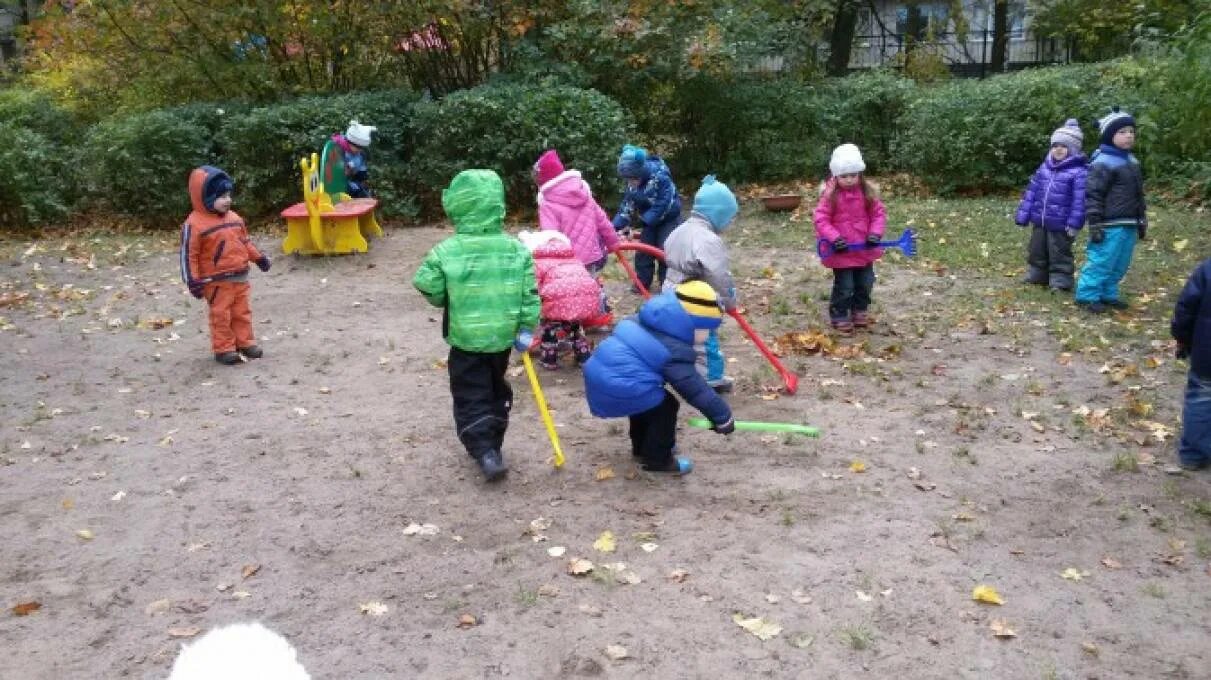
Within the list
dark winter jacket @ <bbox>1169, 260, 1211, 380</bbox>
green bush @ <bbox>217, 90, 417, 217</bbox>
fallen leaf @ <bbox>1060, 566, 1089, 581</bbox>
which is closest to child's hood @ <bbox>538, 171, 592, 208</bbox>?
dark winter jacket @ <bbox>1169, 260, 1211, 380</bbox>

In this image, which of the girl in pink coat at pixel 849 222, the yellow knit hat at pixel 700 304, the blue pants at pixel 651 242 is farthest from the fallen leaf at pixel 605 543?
the blue pants at pixel 651 242

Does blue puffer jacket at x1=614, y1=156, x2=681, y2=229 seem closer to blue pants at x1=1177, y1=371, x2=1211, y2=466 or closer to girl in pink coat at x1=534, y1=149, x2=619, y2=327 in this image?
girl in pink coat at x1=534, y1=149, x2=619, y2=327

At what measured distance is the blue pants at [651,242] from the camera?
384 inches

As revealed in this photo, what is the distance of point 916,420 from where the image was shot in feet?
21.7

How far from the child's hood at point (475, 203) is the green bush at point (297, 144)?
28.4 feet

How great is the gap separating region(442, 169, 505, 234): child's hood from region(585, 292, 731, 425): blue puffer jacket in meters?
0.96

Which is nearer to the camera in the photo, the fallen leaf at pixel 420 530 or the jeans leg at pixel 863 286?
the fallen leaf at pixel 420 530

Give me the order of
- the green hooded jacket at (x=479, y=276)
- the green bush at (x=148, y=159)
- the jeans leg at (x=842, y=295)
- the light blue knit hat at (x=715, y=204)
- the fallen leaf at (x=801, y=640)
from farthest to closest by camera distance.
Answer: the green bush at (x=148, y=159) → the jeans leg at (x=842, y=295) → the light blue knit hat at (x=715, y=204) → the green hooded jacket at (x=479, y=276) → the fallen leaf at (x=801, y=640)

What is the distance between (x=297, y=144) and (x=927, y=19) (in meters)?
26.9

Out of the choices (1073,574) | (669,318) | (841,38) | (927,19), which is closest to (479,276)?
(669,318)

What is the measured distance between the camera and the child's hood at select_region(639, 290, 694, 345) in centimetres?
548

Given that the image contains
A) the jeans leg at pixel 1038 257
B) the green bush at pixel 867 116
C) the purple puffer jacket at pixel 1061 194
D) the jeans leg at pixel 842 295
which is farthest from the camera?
the green bush at pixel 867 116

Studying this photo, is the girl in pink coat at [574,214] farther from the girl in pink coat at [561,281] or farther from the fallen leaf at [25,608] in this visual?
the fallen leaf at [25,608]

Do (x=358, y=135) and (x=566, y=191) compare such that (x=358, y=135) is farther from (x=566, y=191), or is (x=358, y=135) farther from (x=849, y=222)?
(x=849, y=222)
